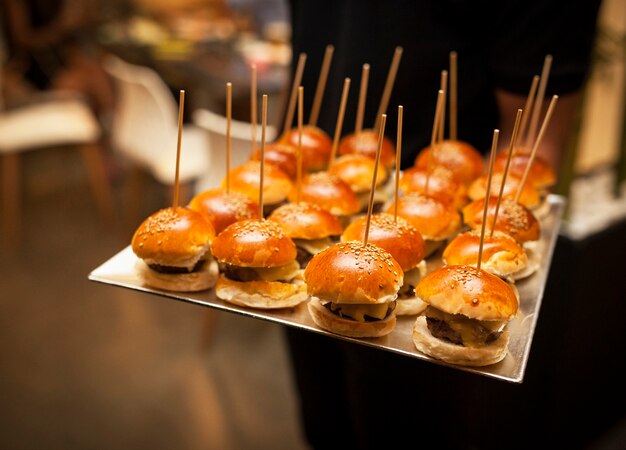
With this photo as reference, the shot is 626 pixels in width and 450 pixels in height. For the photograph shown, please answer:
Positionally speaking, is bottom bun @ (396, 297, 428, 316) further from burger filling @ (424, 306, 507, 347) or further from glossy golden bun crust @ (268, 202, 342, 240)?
glossy golden bun crust @ (268, 202, 342, 240)

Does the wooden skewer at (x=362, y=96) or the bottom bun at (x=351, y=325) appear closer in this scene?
the bottom bun at (x=351, y=325)

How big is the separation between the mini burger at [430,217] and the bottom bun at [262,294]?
0.44 meters

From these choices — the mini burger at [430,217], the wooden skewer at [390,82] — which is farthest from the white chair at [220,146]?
the mini burger at [430,217]

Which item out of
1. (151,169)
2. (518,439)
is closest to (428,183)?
(518,439)

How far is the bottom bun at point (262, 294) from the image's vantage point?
5.37 ft

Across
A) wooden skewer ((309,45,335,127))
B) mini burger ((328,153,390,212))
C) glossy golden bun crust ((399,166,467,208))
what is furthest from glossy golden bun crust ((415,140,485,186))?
wooden skewer ((309,45,335,127))

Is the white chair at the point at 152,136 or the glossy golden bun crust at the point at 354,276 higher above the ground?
the glossy golden bun crust at the point at 354,276

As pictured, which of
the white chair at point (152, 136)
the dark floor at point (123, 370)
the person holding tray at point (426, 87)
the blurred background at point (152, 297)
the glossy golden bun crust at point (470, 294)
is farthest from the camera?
the white chair at point (152, 136)

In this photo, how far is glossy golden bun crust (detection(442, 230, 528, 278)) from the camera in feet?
5.57

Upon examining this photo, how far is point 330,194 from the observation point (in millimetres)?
2049

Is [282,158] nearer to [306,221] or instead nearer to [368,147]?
[368,147]

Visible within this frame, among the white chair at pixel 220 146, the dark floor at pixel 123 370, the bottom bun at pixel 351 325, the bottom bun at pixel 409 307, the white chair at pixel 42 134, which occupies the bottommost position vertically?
the dark floor at pixel 123 370

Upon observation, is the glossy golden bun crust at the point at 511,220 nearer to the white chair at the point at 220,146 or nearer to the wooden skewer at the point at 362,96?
the wooden skewer at the point at 362,96

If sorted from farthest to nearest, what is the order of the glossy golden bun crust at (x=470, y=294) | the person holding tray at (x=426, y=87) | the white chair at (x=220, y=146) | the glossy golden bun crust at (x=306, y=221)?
the white chair at (x=220, y=146), the person holding tray at (x=426, y=87), the glossy golden bun crust at (x=306, y=221), the glossy golden bun crust at (x=470, y=294)
